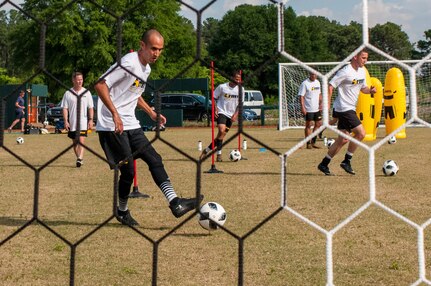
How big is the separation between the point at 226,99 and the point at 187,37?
238 inches

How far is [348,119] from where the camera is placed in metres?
8.44

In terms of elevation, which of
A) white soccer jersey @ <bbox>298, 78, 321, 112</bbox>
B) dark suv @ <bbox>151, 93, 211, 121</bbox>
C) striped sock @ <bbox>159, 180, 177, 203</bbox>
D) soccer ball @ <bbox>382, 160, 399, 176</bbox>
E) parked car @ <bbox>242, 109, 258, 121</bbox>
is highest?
dark suv @ <bbox>151, 93, 211, 121</bbox>

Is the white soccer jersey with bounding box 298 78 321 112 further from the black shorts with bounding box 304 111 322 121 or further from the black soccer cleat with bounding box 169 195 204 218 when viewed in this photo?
the black soccer cleat with bounding box 169 195 204 218

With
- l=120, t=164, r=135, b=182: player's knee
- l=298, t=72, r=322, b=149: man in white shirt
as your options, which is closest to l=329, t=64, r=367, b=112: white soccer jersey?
l=120, t=164, r=135, b=182: player's knee

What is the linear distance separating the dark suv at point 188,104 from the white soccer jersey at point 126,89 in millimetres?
23988

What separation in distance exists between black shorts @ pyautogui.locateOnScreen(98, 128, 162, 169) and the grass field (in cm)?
51

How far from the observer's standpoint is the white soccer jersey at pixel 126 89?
413cm

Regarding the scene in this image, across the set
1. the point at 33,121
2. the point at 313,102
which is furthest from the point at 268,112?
the point at 313,102

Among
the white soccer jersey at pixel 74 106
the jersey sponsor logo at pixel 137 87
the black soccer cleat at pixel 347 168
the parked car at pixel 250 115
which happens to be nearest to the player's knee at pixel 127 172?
the jersey sponsor logo at pixel 137 87

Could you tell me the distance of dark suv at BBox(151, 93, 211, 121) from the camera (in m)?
29.0

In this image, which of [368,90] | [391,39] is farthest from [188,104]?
[391,39]

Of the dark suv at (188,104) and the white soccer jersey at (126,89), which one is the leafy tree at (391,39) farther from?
the dark suv at (188,104)

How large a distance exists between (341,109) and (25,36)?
13.9 metres

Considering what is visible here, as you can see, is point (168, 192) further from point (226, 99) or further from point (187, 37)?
point (187, 37)
